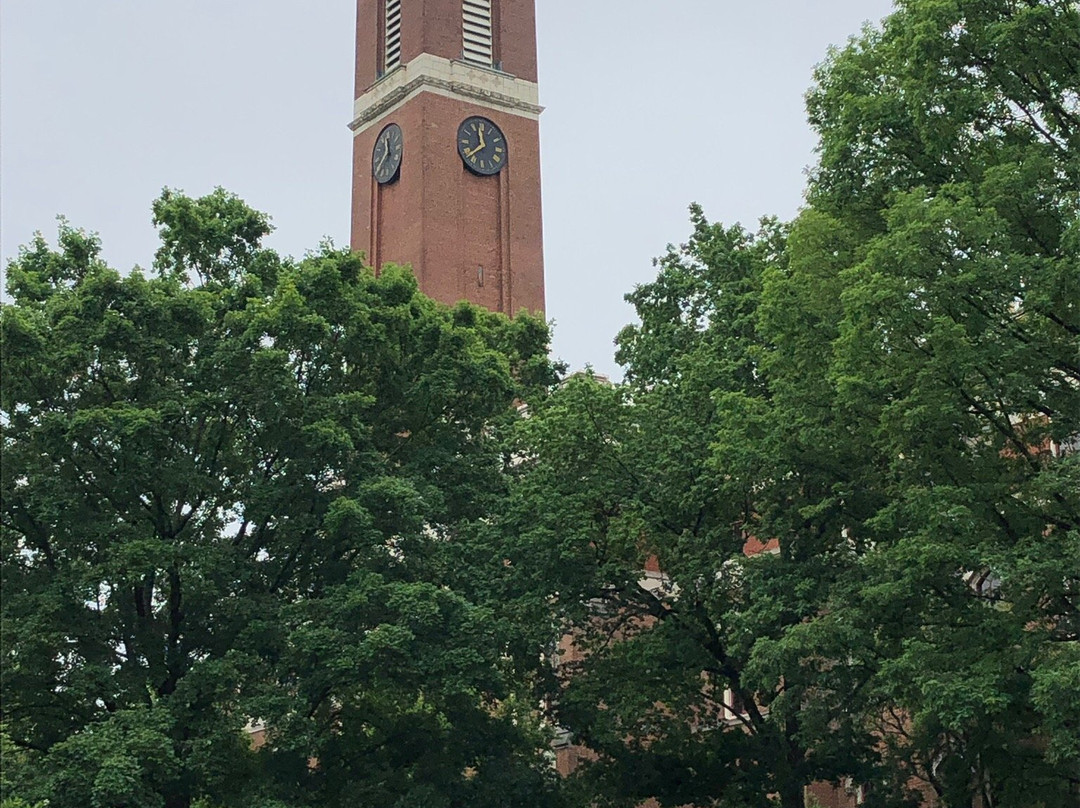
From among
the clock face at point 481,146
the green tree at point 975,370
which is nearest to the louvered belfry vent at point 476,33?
the clock face at point 481,146

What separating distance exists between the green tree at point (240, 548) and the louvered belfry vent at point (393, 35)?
36.6 metres

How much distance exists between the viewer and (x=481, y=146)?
210 ft

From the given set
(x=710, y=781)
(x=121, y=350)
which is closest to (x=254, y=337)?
(x=121, y=350)

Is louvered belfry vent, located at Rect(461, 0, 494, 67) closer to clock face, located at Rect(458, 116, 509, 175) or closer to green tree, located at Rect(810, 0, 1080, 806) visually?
clock face, located at Rect(458, 116, 509, 175)

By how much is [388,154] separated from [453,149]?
271 centimetres

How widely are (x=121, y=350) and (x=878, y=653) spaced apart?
1308 centimetres

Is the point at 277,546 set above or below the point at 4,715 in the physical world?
above

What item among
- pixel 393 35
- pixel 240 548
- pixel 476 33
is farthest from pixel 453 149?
pixel 240 548

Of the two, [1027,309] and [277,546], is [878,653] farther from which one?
[277,546]

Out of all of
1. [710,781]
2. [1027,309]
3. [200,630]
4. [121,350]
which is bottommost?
[710,781]

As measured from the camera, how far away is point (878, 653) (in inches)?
982

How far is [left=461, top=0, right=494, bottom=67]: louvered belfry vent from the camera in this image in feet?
213

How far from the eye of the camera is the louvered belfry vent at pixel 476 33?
6494 cm

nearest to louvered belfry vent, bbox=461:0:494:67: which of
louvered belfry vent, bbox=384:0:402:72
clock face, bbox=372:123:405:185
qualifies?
louvered belfry vent, bbox=384:0:402:72
